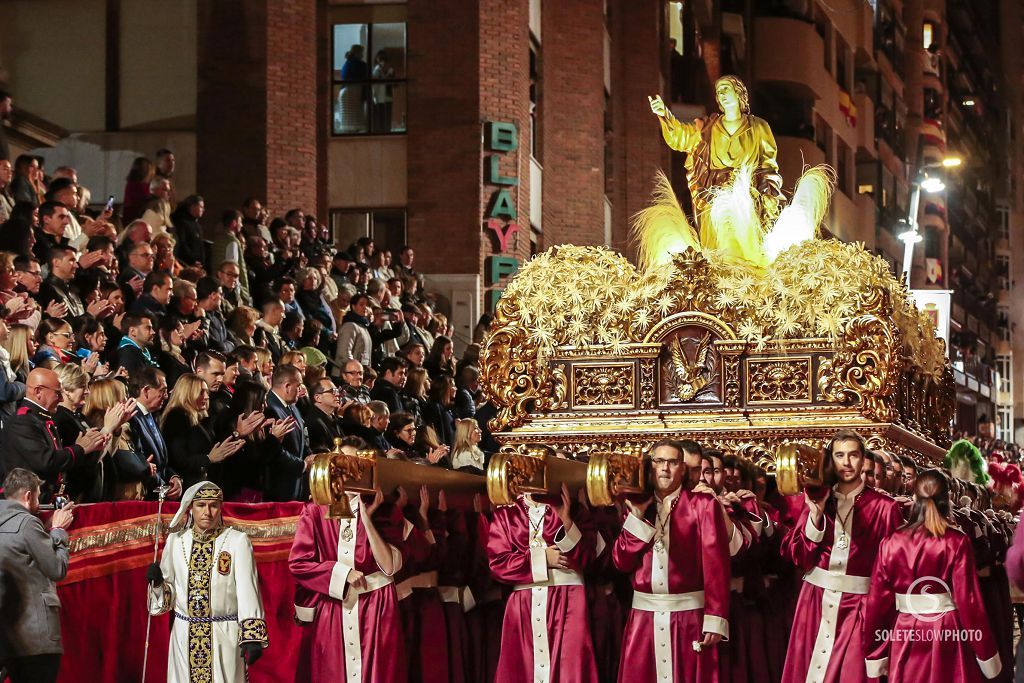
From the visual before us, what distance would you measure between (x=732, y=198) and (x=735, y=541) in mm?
4221

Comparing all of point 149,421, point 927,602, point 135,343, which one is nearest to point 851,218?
point 135,343

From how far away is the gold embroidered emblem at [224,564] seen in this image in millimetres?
9055

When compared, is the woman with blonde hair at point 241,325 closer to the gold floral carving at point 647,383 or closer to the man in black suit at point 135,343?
the man in black suit at point 135,343

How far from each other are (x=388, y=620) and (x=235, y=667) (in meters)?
0.87

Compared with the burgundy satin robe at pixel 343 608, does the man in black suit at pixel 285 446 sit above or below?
above

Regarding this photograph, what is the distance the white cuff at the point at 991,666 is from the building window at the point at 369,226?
730 inches

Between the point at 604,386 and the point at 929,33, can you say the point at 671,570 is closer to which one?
the point at 604,386

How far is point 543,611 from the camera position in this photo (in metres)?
9.27

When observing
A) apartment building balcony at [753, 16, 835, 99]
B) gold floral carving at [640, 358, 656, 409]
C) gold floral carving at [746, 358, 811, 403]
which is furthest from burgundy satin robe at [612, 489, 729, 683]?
apartment building balcony at [753, 16, 835, 99]

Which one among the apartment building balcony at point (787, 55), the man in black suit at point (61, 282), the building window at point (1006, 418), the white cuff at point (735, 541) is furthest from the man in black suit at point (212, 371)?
the building window at point (1006, 418)

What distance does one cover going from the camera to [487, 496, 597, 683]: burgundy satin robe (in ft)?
30.2

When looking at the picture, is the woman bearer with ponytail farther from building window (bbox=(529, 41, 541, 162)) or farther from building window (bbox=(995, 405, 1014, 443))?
building window (bbox=(995, 405, 1014, 443))

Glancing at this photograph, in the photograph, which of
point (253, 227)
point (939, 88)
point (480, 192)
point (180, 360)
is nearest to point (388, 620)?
point (180, 360)

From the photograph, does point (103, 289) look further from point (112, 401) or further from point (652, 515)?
point (652, 515)
